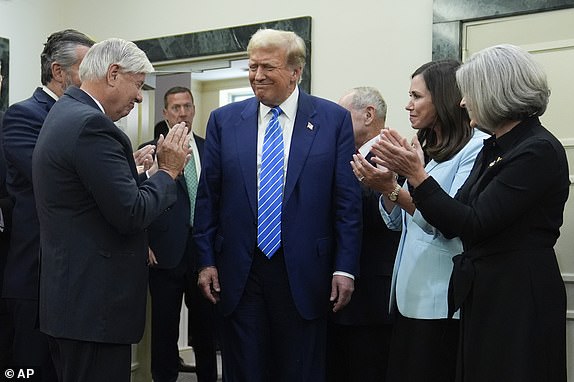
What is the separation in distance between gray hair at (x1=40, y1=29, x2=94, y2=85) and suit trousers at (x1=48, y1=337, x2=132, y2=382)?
109 cm

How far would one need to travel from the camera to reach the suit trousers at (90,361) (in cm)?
198

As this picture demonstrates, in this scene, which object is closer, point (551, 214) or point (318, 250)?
point (551, 214)

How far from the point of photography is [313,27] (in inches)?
167

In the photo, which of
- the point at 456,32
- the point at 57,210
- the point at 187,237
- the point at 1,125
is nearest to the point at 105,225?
the point at 57,210

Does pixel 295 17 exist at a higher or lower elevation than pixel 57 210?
higher

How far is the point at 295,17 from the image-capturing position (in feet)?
14.1

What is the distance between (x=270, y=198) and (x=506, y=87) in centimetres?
92

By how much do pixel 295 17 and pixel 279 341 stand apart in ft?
7.96

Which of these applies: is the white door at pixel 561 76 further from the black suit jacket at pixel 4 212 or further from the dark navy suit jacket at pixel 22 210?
the black suit jacket at pixel 4 212

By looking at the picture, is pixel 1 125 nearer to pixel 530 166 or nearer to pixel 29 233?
pixel 29 233

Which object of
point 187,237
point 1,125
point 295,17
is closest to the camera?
point 1,125

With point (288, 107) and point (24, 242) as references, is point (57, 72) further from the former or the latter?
point (288, 107)

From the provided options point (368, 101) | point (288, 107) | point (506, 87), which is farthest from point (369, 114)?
point (506, 87)

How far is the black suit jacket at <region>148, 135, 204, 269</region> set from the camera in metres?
3.50
